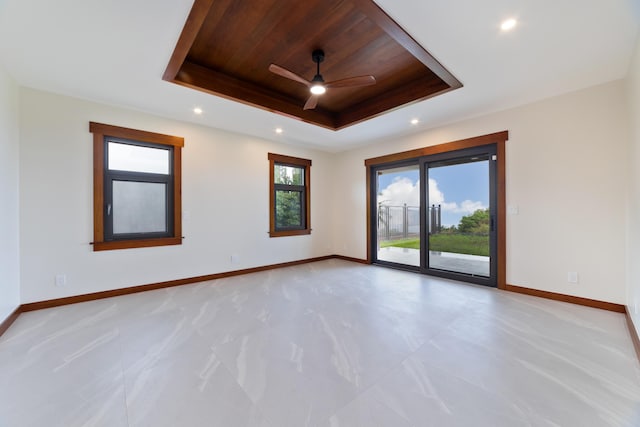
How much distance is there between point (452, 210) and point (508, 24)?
9.00ft

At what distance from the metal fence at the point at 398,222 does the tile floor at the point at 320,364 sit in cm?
201

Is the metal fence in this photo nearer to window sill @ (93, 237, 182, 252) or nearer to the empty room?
the empty room

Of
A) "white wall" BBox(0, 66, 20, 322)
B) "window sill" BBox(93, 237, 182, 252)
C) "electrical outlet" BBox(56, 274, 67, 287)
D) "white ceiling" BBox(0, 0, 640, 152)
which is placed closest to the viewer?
"white ceiling" BBox(0, 0, 640, 152)

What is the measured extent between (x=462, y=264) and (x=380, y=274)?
133 centimetres

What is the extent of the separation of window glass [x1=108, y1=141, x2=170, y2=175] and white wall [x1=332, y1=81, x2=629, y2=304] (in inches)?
186

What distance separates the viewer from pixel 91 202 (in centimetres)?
328

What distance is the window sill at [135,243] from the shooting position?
3.33m

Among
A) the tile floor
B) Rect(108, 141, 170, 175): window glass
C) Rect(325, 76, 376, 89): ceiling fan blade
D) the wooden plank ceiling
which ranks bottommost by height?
the tile floor

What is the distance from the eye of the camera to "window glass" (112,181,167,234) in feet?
11.6

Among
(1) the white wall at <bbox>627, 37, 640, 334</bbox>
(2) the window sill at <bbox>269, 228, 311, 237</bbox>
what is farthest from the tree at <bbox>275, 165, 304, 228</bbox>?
(1) the white wall at <bbox>627, 37, 640, 334</bbox>

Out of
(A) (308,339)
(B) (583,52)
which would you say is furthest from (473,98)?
(A) (308,339)

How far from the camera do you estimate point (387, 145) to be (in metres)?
5.07

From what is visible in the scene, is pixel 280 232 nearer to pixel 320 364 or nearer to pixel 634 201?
pixel 320 364

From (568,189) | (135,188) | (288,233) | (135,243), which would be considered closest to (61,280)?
(135,243)
